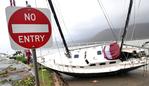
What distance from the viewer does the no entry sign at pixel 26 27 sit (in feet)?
10.6

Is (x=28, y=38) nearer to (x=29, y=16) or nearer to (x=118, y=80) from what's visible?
(x=29, y=16)

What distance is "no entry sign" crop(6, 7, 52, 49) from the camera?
324cm

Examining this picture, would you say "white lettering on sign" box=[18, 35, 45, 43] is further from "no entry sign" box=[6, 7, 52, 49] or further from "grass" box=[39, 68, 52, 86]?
"grass" box=[39, 68, 52, 86]

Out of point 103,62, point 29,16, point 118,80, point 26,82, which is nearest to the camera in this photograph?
point 29,16

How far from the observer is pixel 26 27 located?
331 cm

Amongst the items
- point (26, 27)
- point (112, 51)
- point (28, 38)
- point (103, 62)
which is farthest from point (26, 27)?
point (112, 51)

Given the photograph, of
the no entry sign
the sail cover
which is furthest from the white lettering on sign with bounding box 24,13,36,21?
the sail cover

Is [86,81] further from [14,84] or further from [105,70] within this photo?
[14,84]

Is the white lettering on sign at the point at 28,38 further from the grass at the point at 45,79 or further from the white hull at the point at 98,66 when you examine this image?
the white hull at the point at 98,66

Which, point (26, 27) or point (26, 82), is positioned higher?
point (26, 27)

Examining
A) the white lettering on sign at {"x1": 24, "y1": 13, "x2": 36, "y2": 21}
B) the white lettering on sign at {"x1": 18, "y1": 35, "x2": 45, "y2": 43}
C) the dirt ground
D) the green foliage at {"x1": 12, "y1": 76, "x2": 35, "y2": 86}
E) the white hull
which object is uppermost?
the white lettering on sign at {"x1": 24, "y1": 13, "x2": 36, "y2": 21}

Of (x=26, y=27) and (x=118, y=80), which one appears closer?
(x=26, y=27)

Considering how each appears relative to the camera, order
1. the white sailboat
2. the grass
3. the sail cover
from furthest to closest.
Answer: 1. the sail cover
2. the white sailboat
3. the grass

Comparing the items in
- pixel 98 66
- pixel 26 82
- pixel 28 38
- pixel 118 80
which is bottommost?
pixel 118 80
